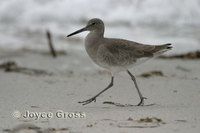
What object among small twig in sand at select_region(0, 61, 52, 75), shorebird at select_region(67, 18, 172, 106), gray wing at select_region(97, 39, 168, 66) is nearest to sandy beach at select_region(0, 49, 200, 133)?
small twig in sand at select_region(0, 61, 52, 75)

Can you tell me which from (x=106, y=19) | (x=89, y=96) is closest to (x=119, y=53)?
(x=89, y=96)

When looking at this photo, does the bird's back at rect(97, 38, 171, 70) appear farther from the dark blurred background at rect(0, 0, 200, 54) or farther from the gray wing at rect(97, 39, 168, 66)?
the dark blurred background at rect(0, 0, 200, 54)

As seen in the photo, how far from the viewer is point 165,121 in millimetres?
4684

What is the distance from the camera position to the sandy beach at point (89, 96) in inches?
179

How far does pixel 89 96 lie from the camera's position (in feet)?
21.4

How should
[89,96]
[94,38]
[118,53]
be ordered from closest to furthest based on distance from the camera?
[118,53], [94,38], [89,96]

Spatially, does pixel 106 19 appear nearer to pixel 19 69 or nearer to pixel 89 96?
pixel 19 69

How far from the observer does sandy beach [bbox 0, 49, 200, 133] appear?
14.9 feet

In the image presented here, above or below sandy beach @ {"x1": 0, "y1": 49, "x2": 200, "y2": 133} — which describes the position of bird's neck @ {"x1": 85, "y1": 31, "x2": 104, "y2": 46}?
above

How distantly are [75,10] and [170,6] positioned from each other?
335 cm

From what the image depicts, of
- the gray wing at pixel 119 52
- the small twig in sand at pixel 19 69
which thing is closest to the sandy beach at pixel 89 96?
the small twig in sand at pixel 19 69

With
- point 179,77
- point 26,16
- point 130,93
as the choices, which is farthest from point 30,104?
point 26,16

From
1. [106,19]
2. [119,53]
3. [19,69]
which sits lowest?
[19,69]

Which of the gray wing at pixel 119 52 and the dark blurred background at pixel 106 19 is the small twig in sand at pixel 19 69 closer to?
the gray wing at pixel 119 52
